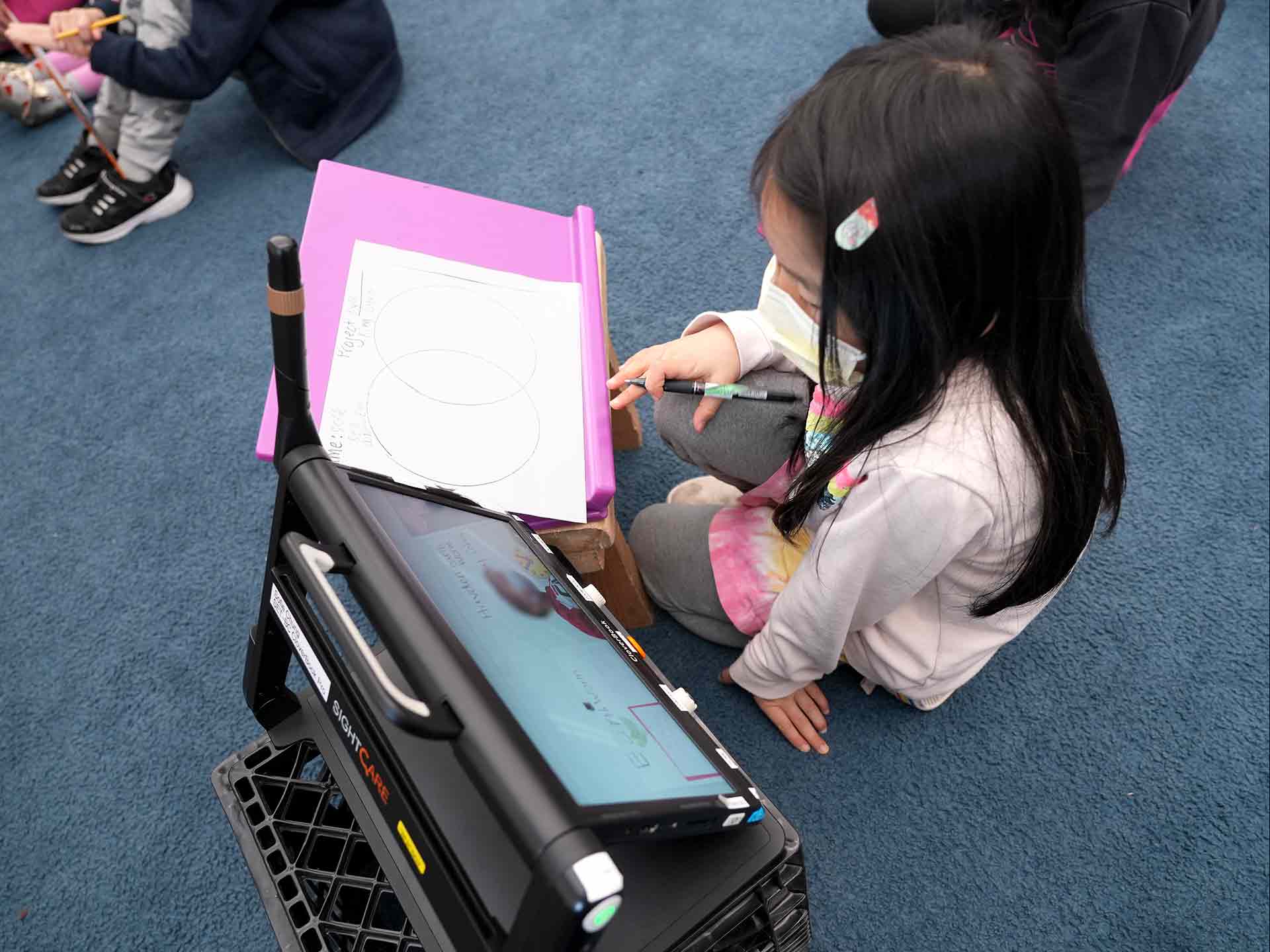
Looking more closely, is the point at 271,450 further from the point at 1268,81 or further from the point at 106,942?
the point at 1268,81

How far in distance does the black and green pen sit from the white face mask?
3.3 inches

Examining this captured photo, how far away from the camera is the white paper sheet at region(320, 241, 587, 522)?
0.72m

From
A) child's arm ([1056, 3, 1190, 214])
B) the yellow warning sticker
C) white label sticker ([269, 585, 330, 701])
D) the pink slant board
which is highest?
child's arm ([1056, 3, 1190, 214])

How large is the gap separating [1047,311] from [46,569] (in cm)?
123

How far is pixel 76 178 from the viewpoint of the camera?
61.6 inches

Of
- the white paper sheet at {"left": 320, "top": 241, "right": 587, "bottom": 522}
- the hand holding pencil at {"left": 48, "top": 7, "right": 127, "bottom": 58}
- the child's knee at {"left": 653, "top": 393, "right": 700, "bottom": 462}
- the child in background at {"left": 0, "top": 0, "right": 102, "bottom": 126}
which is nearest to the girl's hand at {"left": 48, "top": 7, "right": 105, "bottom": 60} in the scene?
the hand holding pencil at {"left": 48, "top": 7, "right": 127, "bottom": 58}

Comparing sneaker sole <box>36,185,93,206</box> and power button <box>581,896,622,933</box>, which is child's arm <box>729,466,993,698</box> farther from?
sneaker sole <box>36,185,93,206</box>

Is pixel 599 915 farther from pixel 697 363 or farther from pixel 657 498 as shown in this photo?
pixel 657 498

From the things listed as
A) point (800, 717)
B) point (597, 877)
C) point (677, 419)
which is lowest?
point (800, 717)

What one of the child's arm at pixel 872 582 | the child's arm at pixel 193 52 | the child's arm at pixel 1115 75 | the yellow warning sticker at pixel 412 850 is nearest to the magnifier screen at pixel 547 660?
the yellow warning sticker at pixel 412 850

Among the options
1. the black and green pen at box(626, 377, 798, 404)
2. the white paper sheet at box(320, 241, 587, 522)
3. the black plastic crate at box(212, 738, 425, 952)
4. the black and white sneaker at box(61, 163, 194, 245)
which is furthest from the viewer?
the black and white sneaker at box(61, 163, 194, 245)

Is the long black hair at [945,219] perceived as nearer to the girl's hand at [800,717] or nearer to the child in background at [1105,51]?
the girl's hand at [800,717]

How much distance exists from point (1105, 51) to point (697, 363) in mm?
679

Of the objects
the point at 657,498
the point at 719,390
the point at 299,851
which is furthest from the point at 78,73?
the point at 299,851
